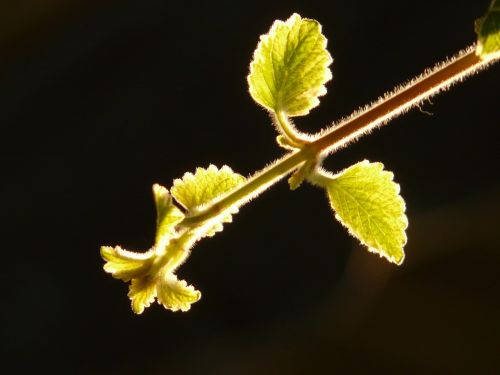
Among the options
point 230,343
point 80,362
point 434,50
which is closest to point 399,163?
point 434,50

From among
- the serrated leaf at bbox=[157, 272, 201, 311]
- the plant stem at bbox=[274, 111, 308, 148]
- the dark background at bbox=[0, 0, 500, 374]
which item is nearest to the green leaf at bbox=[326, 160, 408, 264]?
the plant stem at bbox=[274, 111, 308, 148]

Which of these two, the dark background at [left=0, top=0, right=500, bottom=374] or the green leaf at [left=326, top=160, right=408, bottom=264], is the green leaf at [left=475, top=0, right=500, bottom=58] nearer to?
the green leaf at [left=326, top=160, right=408, bottom=264]

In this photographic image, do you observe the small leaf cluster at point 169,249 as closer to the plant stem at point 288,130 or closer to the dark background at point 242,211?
the plant stem at point 288,130

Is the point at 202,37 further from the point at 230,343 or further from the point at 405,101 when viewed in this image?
the point at 405,101

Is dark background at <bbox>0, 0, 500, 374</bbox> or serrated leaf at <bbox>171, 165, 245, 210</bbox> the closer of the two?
serrated leaf at <bbox>171, 165, 245, 210</bbox>

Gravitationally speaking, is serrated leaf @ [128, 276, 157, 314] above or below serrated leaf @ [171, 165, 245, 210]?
below
